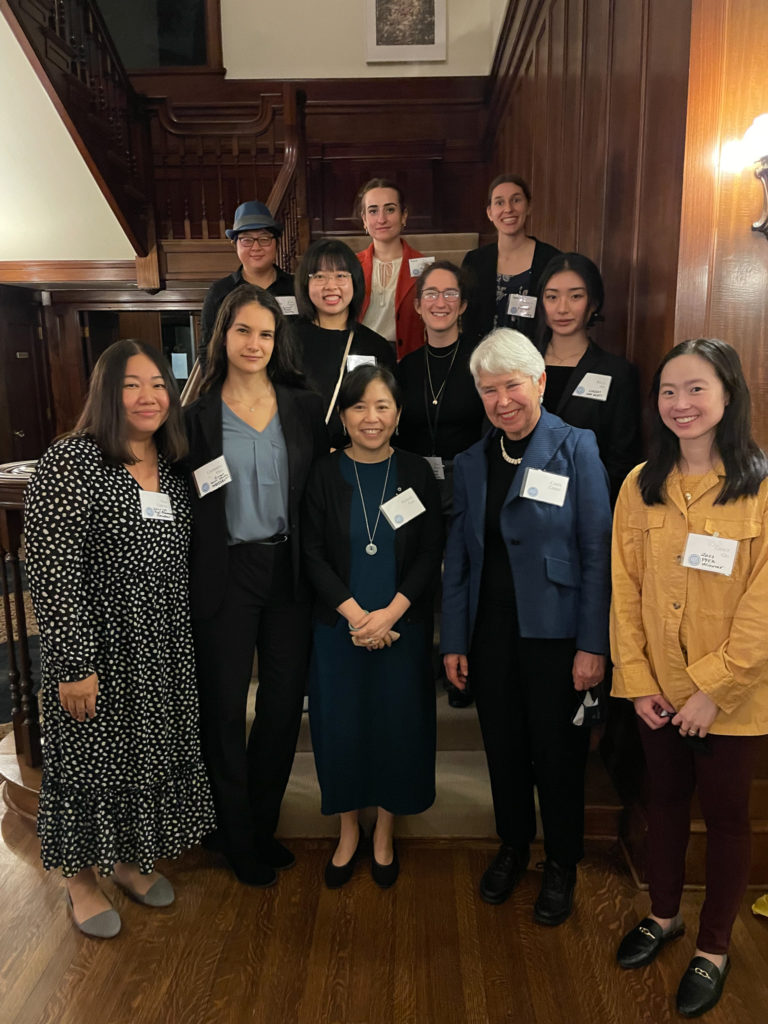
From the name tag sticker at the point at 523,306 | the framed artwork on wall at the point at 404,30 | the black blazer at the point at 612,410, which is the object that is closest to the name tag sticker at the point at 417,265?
the name tag sticker at the point at 523,306

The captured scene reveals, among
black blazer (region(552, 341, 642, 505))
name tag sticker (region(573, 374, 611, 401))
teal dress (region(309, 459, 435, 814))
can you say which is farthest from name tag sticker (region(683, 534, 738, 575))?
teal dress (region(309, 459, 435, 814))

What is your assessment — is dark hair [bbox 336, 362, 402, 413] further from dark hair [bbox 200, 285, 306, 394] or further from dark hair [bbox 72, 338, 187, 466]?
dark hair [bbox 72, 338, 187, 466]

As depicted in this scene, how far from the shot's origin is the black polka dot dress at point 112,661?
6.00ft

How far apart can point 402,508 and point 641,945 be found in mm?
1320

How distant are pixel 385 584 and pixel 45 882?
1480mm

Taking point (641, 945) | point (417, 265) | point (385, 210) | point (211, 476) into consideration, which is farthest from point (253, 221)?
point (641, 945)

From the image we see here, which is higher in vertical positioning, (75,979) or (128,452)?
(128,452)

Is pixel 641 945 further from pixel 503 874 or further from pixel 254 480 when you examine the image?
pixel 254 480

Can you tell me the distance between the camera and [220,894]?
2.22m

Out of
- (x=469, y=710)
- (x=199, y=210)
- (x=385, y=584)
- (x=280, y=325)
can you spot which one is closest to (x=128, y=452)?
(x=280, y=325)

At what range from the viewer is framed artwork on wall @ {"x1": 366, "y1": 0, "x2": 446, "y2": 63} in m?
6.13

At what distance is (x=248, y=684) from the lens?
216 cm

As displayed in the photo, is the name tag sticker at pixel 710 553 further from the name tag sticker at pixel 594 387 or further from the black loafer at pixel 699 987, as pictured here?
the black loafer at pixel 699 987

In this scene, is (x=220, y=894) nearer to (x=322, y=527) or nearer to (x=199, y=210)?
(x=322, y=527)
